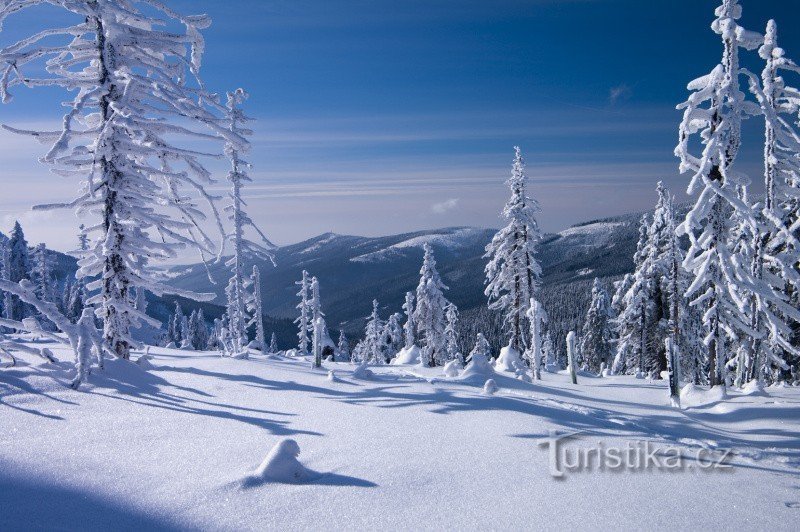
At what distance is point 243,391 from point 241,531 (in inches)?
145

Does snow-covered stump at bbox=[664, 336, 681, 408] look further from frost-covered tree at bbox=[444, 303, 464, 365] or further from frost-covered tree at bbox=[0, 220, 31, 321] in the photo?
frost-covered tree at bbox=[0, 220, 31, 321]

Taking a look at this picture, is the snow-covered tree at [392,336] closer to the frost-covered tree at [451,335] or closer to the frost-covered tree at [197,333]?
the frost-covered tree at [451,335]

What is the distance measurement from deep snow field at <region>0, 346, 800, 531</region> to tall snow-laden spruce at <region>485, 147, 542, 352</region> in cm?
2417

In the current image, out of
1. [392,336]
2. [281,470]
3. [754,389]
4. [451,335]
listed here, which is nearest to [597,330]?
[451,335]

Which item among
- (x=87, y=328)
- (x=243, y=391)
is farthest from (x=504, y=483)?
(x=87, y=328)

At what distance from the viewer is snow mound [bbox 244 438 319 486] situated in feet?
11.2

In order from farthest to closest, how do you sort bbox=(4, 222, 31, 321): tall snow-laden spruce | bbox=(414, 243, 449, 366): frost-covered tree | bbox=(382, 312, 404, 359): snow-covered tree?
bbox=(382, 312, 404, 359): snow-covered tree < bbox=(4, 222, 31, 321): tall snow-laden spruce < bbox=(414, 243, 449, 366): frost-covered tree

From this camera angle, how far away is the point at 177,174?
21.2 feet

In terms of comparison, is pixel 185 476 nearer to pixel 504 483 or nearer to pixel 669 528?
pixel 504 483

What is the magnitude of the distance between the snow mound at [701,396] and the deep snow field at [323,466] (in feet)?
16.7

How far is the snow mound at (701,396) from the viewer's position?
1112cm

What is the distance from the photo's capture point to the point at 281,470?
11.4 ft

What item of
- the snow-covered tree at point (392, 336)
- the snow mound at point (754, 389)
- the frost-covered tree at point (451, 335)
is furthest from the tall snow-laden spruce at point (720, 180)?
the snow-covered tree at point (392, 336)

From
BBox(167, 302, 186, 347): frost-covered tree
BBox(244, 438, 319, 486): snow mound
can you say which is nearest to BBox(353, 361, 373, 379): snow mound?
BBox(244, 438, 319, 486): snow mound
